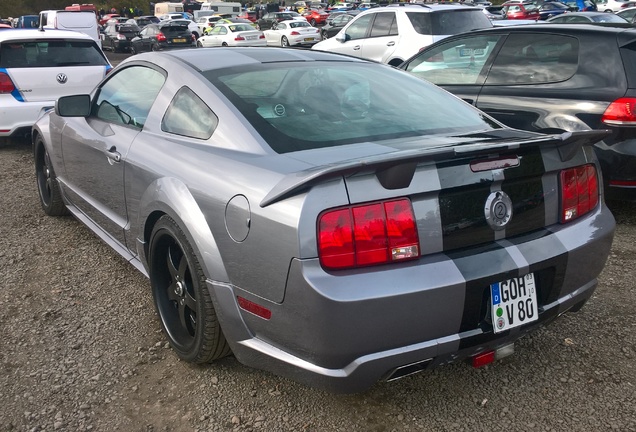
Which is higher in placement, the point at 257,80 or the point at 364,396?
the point at 257,80

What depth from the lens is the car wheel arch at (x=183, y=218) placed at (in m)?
2.54

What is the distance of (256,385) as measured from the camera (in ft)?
9.32

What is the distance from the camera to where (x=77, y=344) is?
3232mm

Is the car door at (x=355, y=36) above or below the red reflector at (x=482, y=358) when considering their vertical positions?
above

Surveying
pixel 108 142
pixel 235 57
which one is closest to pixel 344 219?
pixel 235 57

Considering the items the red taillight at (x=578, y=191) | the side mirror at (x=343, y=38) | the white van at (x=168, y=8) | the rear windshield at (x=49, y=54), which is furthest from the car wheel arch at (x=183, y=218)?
the white van at (x=168, y=8)

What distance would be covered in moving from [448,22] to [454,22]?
0.38ft

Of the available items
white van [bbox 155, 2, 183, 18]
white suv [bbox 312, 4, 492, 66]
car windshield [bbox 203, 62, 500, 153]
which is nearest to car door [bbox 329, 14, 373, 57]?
white suv [bbox 312, 4, 492, 66]

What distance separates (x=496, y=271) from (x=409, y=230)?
1.26ft

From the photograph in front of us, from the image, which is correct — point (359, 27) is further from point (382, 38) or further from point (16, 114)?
point (16, 114)

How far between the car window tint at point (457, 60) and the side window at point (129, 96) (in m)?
3.17

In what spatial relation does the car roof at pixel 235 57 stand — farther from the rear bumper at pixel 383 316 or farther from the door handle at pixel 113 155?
the rear bumper at pixel 383 316

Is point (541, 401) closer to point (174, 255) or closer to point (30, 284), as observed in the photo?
point (174, 255)

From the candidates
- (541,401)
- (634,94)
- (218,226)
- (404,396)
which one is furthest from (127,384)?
(634,94)
